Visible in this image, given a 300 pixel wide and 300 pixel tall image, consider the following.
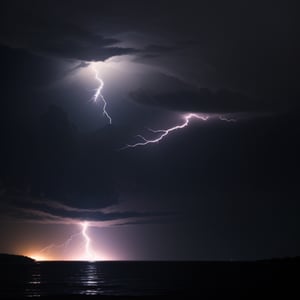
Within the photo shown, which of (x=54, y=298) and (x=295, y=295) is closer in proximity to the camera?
(x=295, y=295)

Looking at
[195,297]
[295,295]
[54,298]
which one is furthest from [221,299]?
[54,298]

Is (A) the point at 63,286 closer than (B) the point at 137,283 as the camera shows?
Yes

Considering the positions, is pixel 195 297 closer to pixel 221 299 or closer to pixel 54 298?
pixel 221 299

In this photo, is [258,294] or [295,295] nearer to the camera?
[295,295]

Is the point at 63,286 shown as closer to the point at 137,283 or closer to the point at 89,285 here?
the point at 89,285

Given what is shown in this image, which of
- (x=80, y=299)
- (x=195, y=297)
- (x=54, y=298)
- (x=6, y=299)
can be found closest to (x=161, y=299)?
(x=195, y=297)

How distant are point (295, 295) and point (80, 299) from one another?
20187mm

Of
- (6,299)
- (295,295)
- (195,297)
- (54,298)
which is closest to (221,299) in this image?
(195,297)

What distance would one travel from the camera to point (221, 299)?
45.2 m

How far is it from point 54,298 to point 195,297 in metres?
14.0

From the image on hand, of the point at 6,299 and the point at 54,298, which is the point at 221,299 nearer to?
the point at 54,298

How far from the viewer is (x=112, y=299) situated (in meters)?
48.4

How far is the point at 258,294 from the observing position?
48438mm

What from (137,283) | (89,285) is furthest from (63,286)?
(137,283)
